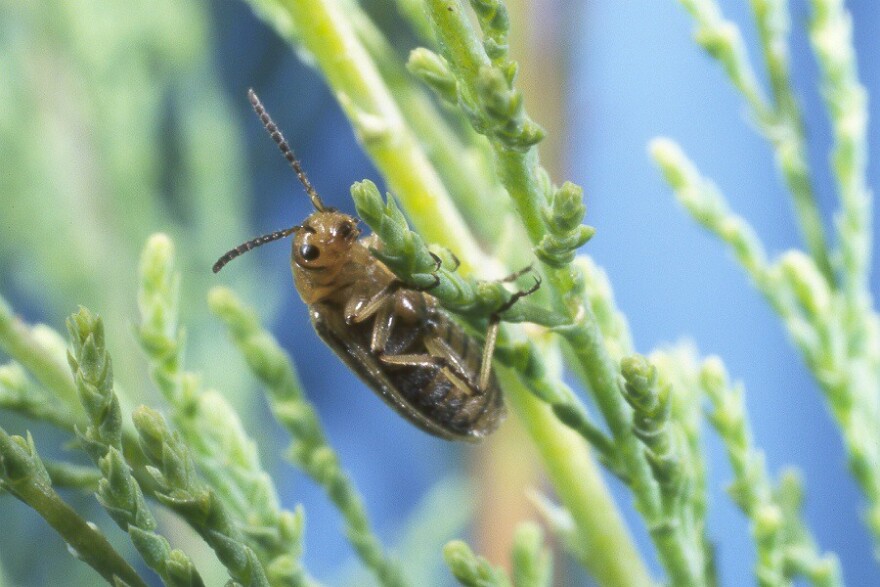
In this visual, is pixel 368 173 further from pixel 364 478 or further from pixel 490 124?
pixel 490 124

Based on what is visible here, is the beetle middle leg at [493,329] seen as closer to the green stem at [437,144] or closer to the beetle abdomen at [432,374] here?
the beetle abdomen at [432,374]

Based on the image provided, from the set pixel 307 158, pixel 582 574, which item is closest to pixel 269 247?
pixel 307 158

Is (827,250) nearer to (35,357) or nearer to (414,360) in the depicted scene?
(414,360)

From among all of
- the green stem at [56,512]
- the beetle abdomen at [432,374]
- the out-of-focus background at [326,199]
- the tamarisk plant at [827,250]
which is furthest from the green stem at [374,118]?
the out-of-focus background at [326,199]

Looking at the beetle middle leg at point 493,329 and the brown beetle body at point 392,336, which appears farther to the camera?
the brown beetle body at point 392,336

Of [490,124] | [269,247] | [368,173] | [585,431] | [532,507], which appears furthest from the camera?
[368,173]

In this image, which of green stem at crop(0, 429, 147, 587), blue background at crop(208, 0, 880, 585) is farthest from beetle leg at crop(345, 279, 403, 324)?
blue background at crop(208, 0, 880, 585)

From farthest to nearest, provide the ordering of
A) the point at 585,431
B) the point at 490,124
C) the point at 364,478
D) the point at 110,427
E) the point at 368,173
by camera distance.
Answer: the point at 364,478
the point at 368,173
the point at 585,431
the point at 110,427
the point at 490,124
